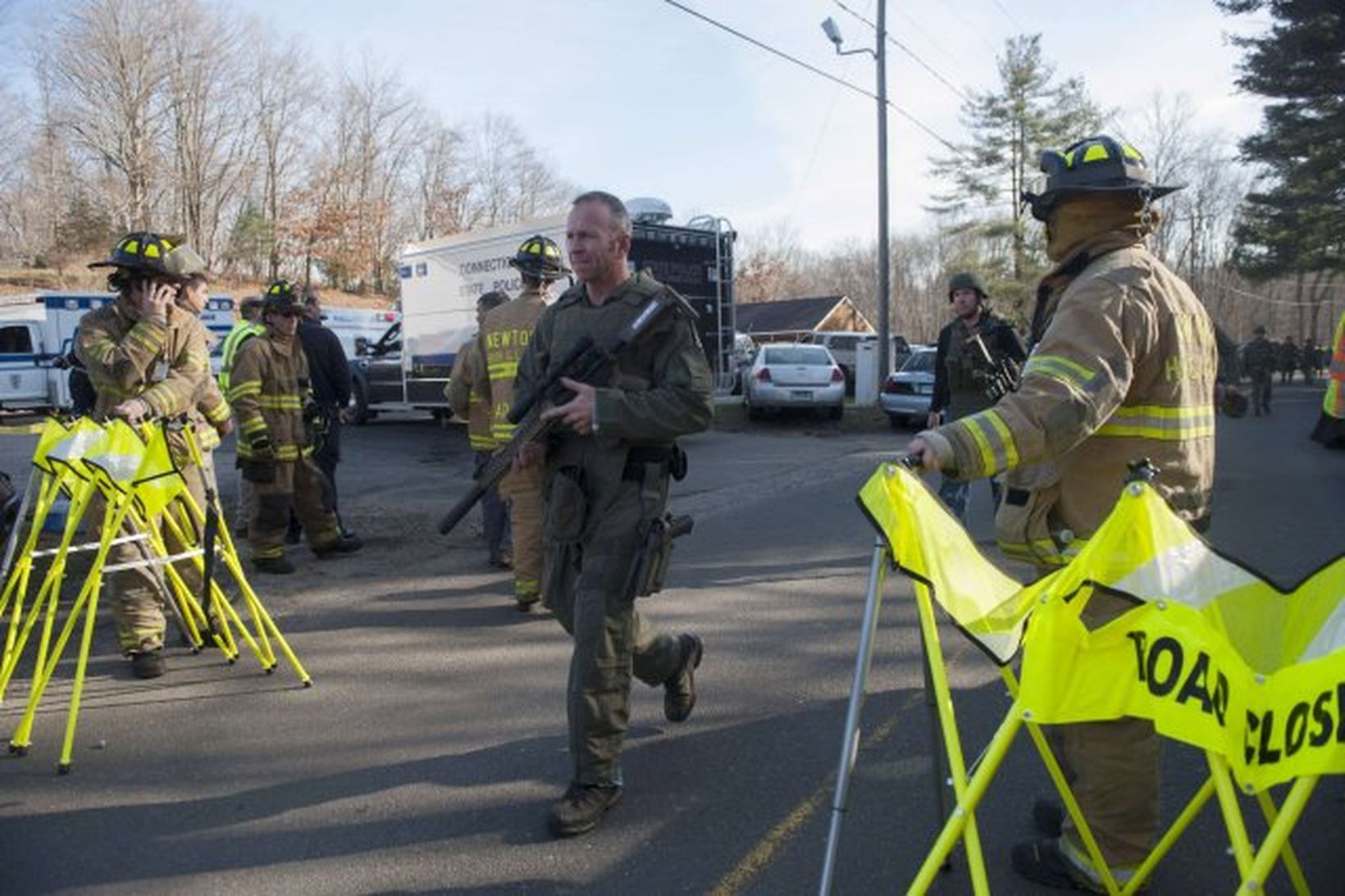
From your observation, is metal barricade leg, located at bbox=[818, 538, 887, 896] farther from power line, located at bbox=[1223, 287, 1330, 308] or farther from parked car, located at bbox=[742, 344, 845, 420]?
power line, located at bbox=[1223, 287, 1330, 308]

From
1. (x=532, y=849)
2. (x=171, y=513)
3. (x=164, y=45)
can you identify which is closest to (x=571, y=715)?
(x=532, y=849)

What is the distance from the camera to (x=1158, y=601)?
2.05 m

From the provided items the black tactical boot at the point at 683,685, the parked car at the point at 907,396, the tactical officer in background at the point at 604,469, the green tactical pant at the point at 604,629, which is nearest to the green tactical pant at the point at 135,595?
the tactical officer in background at the point at 604,469

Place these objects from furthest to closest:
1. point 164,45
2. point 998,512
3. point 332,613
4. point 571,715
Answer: point 164,45 → point 332,613 → point 571,715 → point 998,512

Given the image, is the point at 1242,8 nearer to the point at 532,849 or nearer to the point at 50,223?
the point at 532,849

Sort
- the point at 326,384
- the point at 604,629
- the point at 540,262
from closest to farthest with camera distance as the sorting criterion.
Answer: the point at 604,629
the point at 540,262
the point at 326,384

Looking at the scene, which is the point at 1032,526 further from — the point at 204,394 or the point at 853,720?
the point at 204,394

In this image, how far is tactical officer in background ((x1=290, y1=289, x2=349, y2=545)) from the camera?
7.53 meters

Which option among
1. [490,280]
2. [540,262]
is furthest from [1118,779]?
[490,280]

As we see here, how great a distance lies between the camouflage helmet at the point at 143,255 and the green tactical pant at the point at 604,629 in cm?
259

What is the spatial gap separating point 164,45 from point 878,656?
50369 millimetres

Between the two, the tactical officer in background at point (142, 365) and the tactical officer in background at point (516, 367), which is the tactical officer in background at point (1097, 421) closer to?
the tactical officer in background at point (516, 367)

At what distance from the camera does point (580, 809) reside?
3.24 m

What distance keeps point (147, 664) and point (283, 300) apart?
2.83 m
